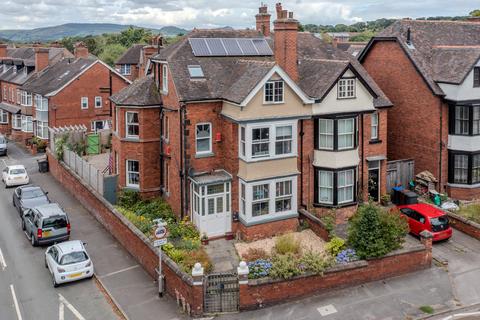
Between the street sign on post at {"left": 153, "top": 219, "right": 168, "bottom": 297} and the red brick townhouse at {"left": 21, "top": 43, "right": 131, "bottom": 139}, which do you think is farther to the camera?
the red brick townhouse at {"left": 21, "top": 43, "right": 131, "bottom": 139}

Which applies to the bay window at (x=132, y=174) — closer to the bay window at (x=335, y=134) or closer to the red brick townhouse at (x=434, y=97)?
the bay window at (x=335, y=134)

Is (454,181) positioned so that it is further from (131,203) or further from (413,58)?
(131,203)

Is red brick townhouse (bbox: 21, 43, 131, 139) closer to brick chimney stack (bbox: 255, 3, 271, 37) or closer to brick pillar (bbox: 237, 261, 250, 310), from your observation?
brick chimney stack (bbox: 255, 3, 271, 37)

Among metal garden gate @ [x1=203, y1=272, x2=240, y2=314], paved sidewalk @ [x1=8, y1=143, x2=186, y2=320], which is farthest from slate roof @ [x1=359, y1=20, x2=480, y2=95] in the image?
paved sidewalk @ [x1=8, y1=143, x2=186, y2=320]

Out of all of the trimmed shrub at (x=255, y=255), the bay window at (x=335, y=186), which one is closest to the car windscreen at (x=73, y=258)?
the trimmed shrub at (x=255, y=255)

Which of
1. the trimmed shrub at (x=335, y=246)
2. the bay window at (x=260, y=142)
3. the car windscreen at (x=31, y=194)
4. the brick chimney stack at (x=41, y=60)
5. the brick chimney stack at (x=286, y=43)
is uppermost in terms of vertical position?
the brick chimney stack at (x=41, y=60)

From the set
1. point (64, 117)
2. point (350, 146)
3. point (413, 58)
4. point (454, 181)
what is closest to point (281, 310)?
point (350, 146)
